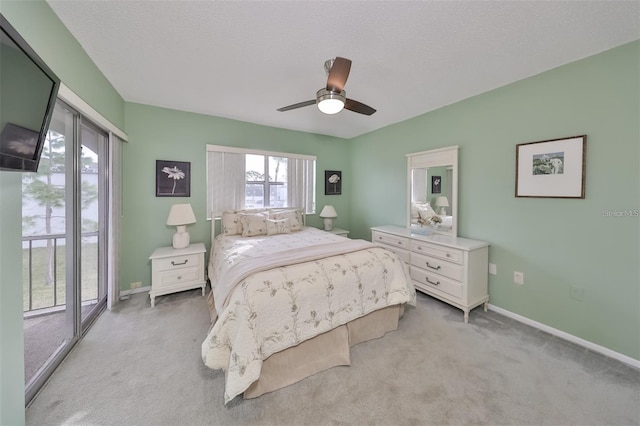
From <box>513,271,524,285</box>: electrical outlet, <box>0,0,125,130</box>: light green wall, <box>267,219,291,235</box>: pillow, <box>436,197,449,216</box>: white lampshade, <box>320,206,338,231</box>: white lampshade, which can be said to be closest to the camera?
<box>0,0,125,130</box>: light green wall

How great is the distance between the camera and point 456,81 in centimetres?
252

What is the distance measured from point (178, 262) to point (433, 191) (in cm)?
361

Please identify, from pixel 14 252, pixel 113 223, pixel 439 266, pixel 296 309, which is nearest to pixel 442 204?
pixel 439 266

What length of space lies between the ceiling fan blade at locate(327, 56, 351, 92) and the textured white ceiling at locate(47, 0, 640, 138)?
0.98ft

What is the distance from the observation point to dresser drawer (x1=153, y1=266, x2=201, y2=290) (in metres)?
2.82

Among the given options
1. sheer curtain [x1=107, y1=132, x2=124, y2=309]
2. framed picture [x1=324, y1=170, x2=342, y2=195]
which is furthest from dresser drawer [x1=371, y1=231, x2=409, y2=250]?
sheer curtain [x1=107, y1=132, x2=124, y2=309]

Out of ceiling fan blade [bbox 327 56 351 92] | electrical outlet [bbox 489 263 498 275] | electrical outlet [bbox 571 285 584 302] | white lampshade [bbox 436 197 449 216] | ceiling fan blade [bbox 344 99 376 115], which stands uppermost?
ceiling fan blade [bbox 327 56 351 92]

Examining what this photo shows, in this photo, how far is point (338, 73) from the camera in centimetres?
174

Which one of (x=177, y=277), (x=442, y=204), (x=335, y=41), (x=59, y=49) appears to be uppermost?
(x=335, y=41)

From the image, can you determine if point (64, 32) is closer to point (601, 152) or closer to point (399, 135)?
point (399, 135)

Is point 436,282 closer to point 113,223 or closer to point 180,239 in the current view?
point 180,239

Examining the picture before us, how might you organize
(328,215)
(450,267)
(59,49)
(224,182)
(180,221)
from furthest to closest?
1. (328,215)
2. (224,182)
3. (180,221)
4. (450,267)
5. (59,49)

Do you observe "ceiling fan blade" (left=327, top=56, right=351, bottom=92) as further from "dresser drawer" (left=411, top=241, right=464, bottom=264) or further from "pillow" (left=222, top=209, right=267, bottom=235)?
"pillow" (left=222, top=209, right=267, bottom=235)

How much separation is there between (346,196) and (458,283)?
290 centimetres
